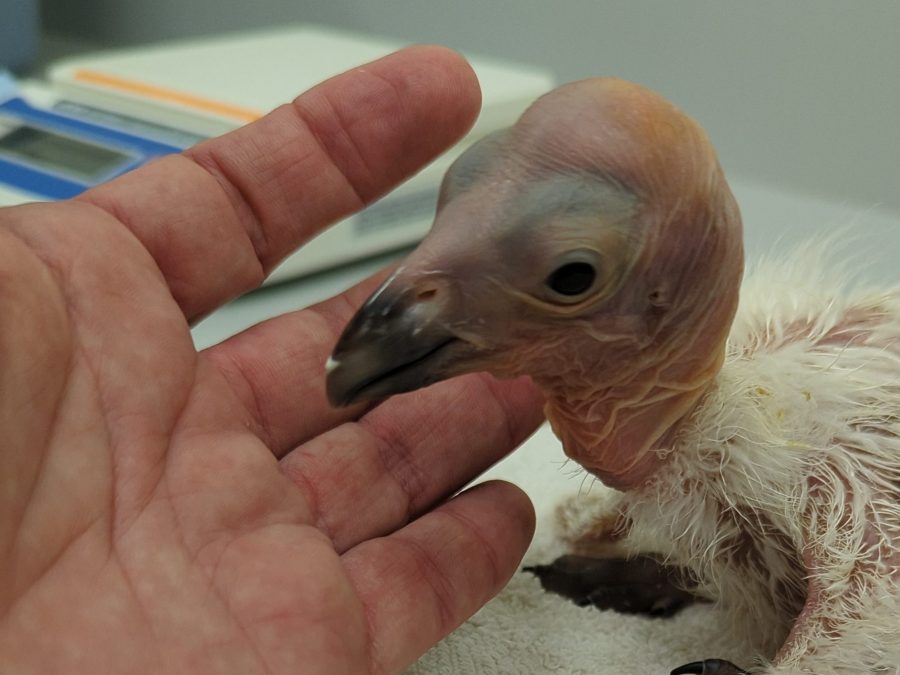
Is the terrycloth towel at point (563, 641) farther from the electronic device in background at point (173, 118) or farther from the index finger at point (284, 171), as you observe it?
the electronic device in background at point (173, 118)

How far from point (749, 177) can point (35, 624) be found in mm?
1369

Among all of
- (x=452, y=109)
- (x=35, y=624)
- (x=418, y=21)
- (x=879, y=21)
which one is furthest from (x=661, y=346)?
(x=418, y=21)

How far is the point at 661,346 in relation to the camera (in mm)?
633

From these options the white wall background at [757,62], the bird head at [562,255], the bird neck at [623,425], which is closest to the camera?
the bird head at [562,255]

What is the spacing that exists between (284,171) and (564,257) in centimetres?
35

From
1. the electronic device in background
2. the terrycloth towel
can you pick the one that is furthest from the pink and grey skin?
the electronic device in background

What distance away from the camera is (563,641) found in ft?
2.64

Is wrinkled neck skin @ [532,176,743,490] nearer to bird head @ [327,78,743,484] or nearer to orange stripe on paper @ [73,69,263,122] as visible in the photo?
bird head @ [327,78,743,484]

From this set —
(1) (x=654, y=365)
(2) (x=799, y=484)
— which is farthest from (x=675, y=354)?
(2) (x=799, y=484)

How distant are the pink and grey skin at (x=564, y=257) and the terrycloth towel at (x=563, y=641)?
0.91ft

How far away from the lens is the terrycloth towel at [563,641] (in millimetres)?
778

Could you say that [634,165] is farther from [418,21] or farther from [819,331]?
[418,21]

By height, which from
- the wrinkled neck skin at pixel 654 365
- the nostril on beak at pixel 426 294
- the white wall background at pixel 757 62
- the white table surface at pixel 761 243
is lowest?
the white table surface at pixel 761 243

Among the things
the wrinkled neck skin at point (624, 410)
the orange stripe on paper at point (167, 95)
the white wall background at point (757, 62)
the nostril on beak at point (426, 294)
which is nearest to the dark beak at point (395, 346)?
the nostril on beak at point (426, 294)
